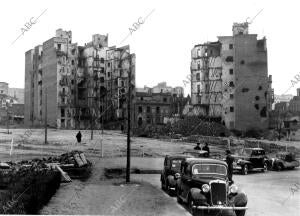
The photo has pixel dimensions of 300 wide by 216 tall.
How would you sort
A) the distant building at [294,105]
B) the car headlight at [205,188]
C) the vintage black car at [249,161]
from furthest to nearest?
1. the distant building at [294,105]
2. the vintage black car at [249,161]
3. the car headlight at [205,188]

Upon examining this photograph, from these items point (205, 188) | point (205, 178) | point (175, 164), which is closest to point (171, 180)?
point (175, 164)

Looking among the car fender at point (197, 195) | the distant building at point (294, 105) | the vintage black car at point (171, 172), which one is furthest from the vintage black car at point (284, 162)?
the distant building at point (294, 105)

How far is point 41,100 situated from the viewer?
91.4 meters

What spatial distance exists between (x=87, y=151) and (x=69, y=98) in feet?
160

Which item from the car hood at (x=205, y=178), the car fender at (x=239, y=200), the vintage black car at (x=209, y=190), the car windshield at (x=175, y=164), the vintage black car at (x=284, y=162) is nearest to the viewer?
the vintage black car at (x=209, y=190)

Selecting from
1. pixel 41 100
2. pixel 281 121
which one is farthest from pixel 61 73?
pixel 281 121

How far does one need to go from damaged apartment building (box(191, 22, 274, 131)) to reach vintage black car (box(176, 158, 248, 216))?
179 feet

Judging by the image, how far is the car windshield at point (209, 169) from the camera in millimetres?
15820

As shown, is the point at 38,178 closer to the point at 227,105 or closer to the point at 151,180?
the point at 151,180

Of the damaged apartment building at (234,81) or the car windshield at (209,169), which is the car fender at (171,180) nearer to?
the car windshield at (209,169)

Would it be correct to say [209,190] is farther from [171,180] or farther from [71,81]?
[71,81]

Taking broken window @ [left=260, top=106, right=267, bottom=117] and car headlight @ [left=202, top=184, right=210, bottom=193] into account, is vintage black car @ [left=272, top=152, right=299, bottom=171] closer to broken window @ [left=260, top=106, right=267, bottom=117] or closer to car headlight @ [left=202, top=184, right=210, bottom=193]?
car headlight @ [left=202, top=184, right=210, bottom=193]

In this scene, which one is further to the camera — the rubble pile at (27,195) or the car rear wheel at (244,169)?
the car rear wheel at (244,169)

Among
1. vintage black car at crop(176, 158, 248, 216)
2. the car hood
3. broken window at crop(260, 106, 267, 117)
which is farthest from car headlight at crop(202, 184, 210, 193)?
broken window at crop(260, 106, 267, 117)
